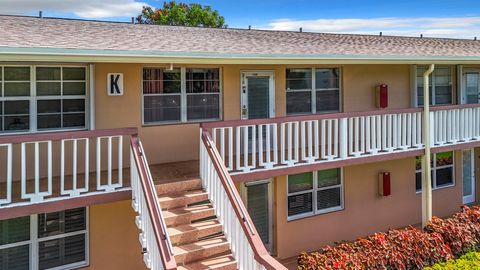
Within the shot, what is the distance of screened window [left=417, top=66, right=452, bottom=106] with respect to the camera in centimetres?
1252

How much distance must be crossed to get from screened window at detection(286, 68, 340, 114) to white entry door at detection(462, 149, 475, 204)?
6.06 metres

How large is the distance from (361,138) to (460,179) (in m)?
5.95

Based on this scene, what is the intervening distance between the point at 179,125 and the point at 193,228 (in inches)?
119

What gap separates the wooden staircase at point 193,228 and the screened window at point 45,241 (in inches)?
79.4

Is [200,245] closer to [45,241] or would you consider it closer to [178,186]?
[178,186]

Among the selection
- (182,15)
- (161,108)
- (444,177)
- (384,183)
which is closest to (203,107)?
(161,108)

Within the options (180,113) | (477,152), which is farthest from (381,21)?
(180,113)

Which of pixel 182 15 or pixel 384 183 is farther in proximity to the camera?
pixel 182 15

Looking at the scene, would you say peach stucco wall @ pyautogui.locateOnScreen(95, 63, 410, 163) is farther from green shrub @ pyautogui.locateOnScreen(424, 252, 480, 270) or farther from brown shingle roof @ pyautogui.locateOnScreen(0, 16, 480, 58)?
green shrub @ pyautogui.locateOnScreen(424, 252, 480, 270)

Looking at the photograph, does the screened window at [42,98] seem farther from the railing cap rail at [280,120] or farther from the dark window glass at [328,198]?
the dark window glass at [328,198]

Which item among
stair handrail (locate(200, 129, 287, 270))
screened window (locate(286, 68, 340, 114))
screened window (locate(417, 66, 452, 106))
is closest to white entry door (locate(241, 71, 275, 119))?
screened window (locate(286, 68, 340, 114))

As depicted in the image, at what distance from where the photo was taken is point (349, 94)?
37.1 feet

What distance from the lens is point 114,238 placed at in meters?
8.17

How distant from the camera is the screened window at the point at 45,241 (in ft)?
24.3
